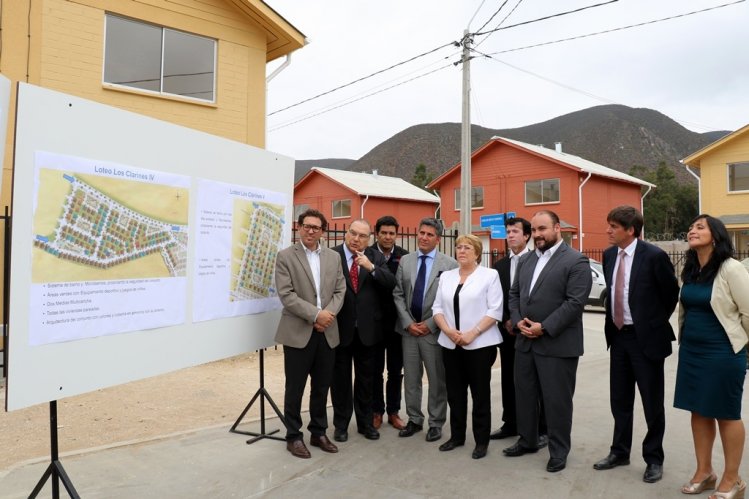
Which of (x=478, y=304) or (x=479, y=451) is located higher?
(x=478, y=304)

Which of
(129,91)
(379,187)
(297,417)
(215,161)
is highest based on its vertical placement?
(379,187)

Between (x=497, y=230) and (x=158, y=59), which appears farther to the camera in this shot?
(x=497, y=230)

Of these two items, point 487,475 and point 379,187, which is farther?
point 379,187

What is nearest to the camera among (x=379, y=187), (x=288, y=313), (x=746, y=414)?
(x=288, y=313)

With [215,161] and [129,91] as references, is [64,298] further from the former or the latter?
[129,91]

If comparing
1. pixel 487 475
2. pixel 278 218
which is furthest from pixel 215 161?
pixel 487 475

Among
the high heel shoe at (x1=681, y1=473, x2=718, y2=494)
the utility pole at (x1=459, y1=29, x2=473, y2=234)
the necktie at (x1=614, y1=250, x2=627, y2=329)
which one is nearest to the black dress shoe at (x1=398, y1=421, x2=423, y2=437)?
the necktie at (x1=614, y1=250, x2=627, y2=329)

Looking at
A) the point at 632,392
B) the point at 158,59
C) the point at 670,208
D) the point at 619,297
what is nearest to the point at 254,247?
the point at 619,297

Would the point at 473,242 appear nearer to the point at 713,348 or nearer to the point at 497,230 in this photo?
the point at 713,348

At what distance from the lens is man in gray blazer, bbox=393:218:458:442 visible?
16.4 feet

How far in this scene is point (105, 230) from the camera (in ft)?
10.5

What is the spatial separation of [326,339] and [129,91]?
22.3ft

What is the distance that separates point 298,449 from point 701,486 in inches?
120

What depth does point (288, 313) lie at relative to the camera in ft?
15.1
